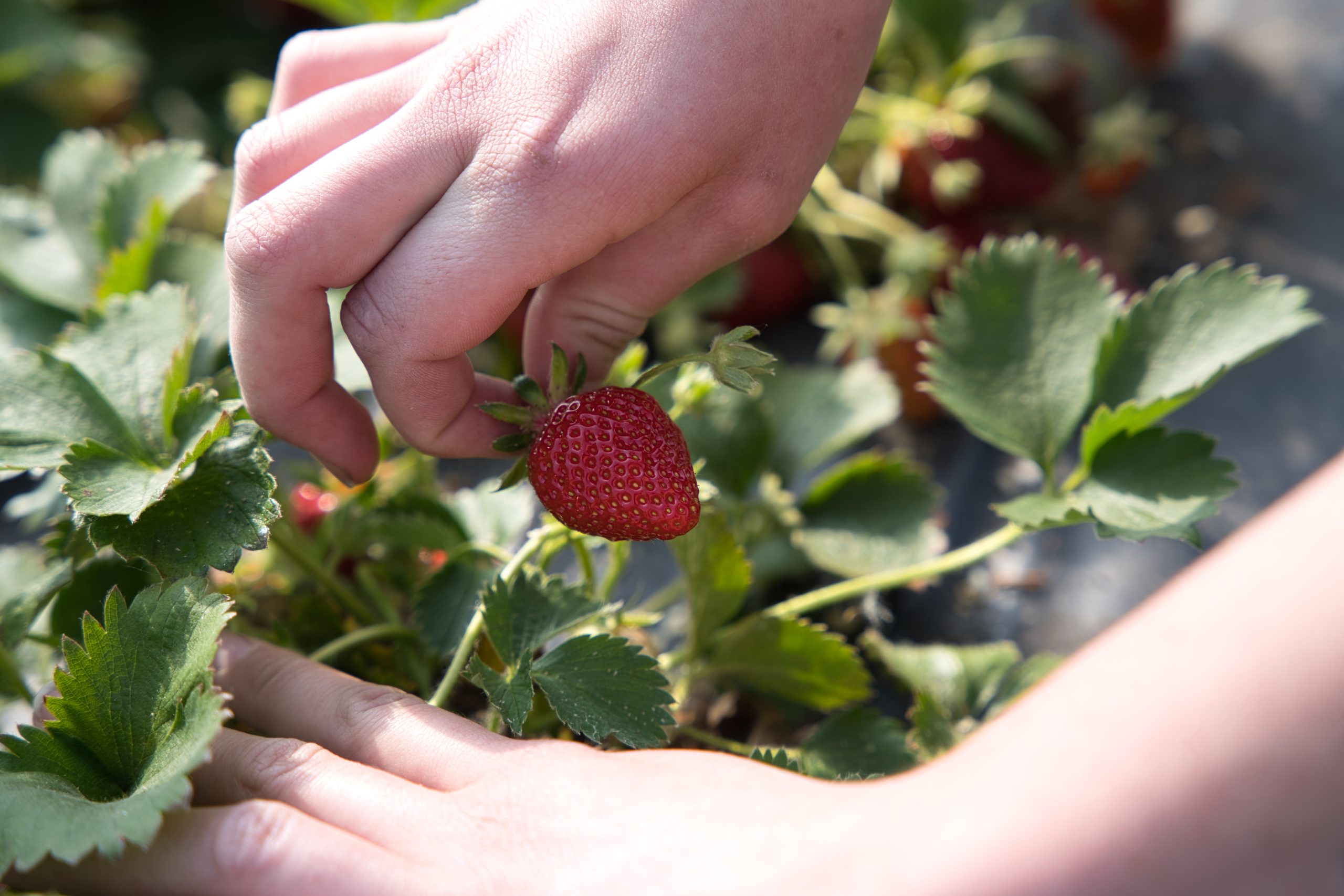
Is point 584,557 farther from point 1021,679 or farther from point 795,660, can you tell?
point 1021,679

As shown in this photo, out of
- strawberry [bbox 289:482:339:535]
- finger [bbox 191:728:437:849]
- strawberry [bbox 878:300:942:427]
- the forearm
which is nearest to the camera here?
the forearm

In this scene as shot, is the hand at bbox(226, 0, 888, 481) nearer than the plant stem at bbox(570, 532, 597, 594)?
Yes

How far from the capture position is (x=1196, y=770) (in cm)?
31

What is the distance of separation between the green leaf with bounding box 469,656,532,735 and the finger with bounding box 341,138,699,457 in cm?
16

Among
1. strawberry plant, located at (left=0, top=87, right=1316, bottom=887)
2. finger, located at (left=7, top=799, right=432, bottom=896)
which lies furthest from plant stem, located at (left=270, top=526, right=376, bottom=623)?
finger, located at (left=7, top=799, right=432, bottom=896)

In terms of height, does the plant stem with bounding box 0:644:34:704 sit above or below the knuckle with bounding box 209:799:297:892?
below

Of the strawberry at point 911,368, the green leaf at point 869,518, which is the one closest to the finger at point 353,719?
the green leaf at point 869,518

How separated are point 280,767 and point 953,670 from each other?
466 millimetres

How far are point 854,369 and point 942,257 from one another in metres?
0.31

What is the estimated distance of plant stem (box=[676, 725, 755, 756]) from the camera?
1.93 feet

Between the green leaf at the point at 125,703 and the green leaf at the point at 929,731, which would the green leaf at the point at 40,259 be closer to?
the green leaf at the point at 125,703

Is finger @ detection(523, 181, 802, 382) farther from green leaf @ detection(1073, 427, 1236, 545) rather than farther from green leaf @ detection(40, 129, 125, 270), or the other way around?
green leaf @ detection(40, 129, 125, 270)

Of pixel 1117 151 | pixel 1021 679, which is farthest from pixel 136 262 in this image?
pixel 1117 151

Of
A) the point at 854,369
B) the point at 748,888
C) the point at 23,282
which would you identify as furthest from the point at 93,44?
the point at 748,888
